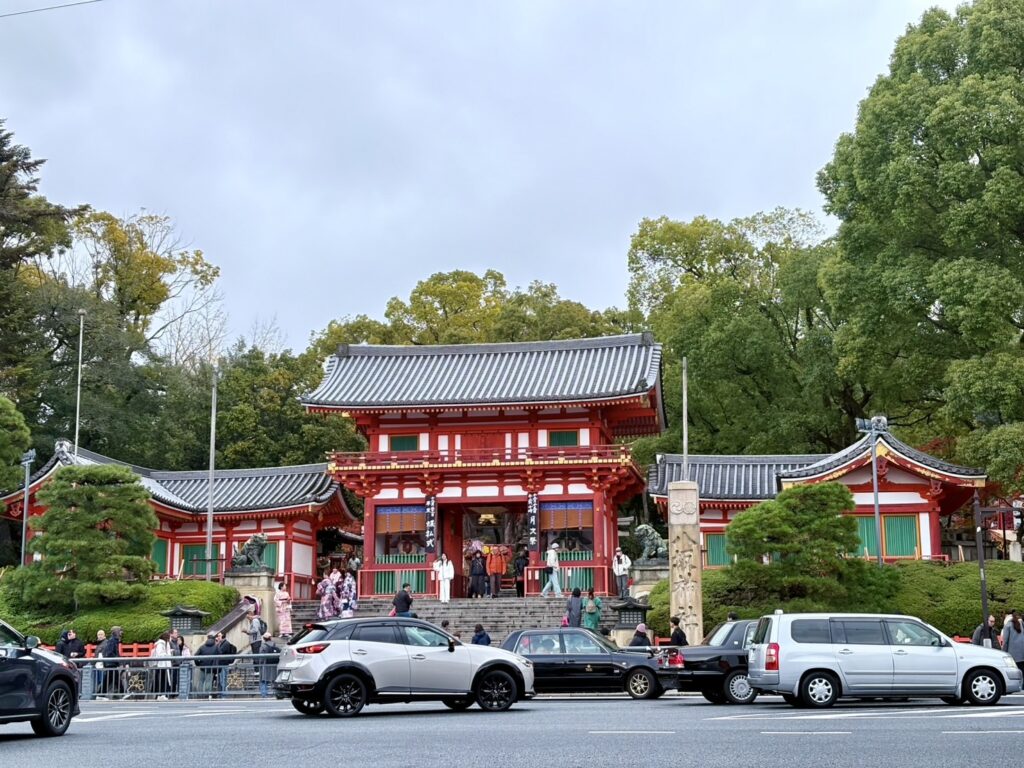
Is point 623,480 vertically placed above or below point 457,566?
above

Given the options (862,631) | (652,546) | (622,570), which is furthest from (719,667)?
(622,570)

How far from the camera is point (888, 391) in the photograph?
146ft

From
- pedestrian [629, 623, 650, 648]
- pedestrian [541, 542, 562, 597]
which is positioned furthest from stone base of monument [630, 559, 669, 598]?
pedestrian [629, 623, 650, 648]

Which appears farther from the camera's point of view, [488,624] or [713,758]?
[488,624]

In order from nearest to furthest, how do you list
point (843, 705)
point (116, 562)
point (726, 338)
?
point (843, 705)
point (116, 562)
point (726, 338)

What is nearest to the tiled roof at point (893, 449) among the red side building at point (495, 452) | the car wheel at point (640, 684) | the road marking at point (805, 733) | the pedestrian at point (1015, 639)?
the red side building at point (495, 452)

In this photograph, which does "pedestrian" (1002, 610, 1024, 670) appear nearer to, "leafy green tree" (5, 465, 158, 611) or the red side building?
the red side building

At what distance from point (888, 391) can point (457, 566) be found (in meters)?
16.4

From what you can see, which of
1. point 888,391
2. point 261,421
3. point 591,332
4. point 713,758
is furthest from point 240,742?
point 591,332

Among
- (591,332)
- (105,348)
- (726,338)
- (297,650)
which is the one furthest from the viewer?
(591,332)

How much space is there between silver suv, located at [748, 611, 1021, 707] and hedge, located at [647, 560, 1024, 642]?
11.1m

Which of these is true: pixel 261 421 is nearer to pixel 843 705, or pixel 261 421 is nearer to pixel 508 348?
pixel 508 348

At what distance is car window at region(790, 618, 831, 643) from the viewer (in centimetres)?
1909

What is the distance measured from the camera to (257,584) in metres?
38.7
